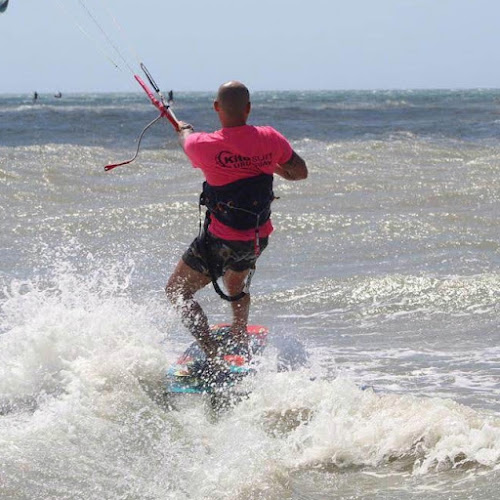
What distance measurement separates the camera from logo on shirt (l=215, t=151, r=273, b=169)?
209 inches

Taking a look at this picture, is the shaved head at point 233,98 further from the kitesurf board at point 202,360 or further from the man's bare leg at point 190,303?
the kitesurf board at point 202,360

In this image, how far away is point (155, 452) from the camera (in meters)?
4.53

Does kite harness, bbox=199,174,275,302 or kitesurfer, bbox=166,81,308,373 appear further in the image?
kite harness, bbox=199,174,275,302

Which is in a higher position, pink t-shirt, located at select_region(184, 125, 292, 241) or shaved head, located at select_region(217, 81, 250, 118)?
shaved head, located at select_region(217, 81, 250, 118)

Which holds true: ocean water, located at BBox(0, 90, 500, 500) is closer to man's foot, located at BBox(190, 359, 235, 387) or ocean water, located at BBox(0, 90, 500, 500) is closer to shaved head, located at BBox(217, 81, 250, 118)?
man's foot, located at BBox(190, 359, 235, 387)

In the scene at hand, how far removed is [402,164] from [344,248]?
9.34m

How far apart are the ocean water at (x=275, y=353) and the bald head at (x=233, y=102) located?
1.39 metres

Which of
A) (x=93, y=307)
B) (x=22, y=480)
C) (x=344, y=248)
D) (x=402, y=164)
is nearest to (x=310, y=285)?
(x=344, y=248)

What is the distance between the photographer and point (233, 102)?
17.3 feet

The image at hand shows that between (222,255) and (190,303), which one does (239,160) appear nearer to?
(222,255)

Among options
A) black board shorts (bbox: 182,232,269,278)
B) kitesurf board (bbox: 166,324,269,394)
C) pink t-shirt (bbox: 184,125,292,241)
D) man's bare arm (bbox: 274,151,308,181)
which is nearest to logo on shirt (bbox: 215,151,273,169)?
pink t-shirt (bbox: 184,125,292,241)

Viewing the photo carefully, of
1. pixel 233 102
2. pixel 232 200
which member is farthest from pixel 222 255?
pixel 233 102

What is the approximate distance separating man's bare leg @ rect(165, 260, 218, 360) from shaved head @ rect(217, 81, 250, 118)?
38.4 inches

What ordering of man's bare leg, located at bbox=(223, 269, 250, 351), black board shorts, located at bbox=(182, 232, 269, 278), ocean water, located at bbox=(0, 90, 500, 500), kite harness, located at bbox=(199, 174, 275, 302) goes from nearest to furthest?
1. ocean water, located at bbox=(0, 90, 500, 500)
2. kite harness, located at bbox=(199, 174, 275, 302)
3. black board shorts, located at bbox=(182, 232, 269, 278)
4. man's bare leg, located at bbox=(223, 269, 250, 351)
